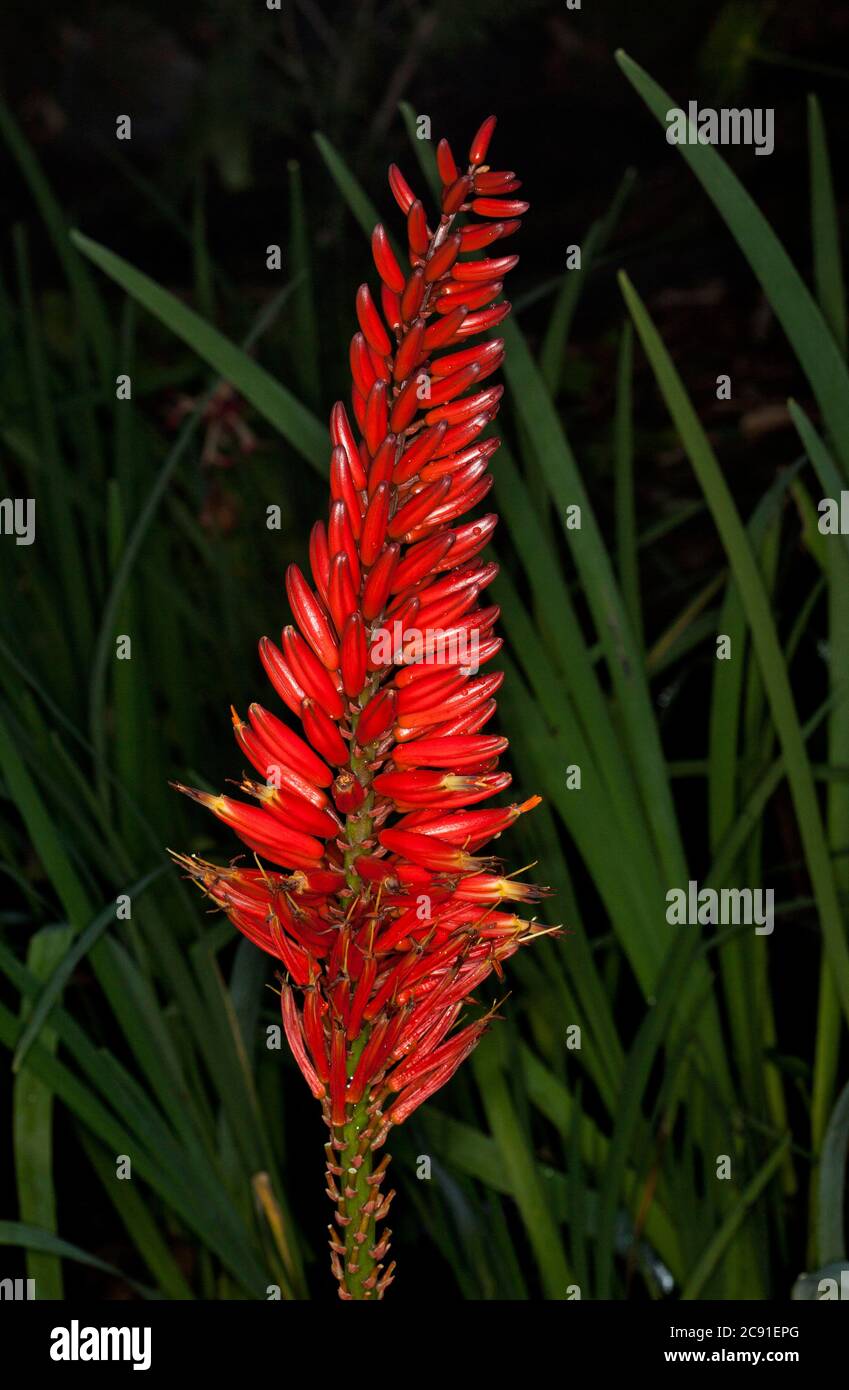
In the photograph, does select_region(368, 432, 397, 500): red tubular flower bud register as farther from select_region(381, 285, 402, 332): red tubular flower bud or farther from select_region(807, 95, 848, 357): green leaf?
select_region(807, 95, 848, 357): green leaf

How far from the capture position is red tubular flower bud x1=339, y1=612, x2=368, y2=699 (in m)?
0.28

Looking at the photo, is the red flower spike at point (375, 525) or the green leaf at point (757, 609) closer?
the red flower spike at point (375, 525)

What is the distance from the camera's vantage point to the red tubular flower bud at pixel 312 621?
29 cm

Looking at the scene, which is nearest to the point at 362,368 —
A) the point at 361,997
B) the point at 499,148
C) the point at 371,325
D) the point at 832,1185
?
the point at 371,325

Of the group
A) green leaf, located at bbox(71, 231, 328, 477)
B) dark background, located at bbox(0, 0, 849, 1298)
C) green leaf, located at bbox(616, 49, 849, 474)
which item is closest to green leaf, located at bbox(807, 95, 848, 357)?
green leaf, located at bbox(616, 49, 849, 474)

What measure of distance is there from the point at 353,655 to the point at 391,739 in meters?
0.03

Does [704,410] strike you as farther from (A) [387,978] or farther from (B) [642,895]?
(A) [387,978]

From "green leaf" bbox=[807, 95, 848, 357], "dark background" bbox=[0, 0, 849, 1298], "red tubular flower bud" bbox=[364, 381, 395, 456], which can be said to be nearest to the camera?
"red tubular flower bud" bbox=[364, 381, 395, 456]

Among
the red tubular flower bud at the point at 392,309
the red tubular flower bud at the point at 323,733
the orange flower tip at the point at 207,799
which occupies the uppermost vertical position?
the red tubular flower bud at the point at 392,309

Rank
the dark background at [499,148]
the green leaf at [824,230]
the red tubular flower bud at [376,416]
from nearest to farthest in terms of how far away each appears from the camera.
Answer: the red tubular flower bud at [376,416] → the green leaf at [824,230] → the dark background at [499,148]

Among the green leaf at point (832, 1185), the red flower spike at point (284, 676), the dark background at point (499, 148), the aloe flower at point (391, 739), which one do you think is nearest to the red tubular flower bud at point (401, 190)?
the aloe flower at point (391, 739)

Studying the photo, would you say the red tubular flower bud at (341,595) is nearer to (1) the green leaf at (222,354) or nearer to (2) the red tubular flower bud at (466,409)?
(2) the red tubular flower bud at (466,409)

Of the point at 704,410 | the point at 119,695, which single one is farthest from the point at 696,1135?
the point at 704,410

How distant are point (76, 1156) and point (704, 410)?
3.58ft
